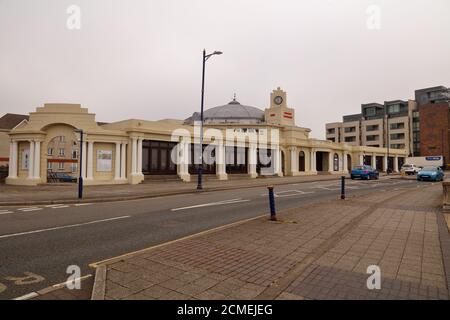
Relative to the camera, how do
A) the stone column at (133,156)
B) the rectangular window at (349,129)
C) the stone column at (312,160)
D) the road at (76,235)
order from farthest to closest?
the rectangular window at (349,129) < the stone column at (312,160) < the stone column at (133,156) < the road at (76,235)

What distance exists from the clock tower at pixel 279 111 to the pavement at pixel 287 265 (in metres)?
46.0

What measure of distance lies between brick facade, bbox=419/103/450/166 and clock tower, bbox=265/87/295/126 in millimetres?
51065

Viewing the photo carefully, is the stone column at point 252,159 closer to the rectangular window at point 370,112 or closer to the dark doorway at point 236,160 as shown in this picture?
the dark doorway at point 236,160

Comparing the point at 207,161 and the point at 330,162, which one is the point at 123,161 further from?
the point at 330,162

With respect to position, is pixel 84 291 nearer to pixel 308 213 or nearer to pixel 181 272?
pixel 181 272

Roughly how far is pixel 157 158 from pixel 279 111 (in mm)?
30104

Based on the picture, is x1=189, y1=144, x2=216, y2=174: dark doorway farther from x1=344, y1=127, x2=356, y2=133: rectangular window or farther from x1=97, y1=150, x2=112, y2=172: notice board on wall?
x1=344, y1=127, x2=356, y2=133: rectangular window

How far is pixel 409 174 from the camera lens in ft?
136

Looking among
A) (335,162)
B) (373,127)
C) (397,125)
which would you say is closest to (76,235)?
(335,162)

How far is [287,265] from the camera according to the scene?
4.77 meters

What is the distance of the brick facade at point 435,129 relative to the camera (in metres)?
78.1

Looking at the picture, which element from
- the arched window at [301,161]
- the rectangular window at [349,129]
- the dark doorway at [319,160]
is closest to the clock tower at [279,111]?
the dark doorway at [319,160]

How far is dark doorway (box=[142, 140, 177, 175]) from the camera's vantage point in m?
28.6
